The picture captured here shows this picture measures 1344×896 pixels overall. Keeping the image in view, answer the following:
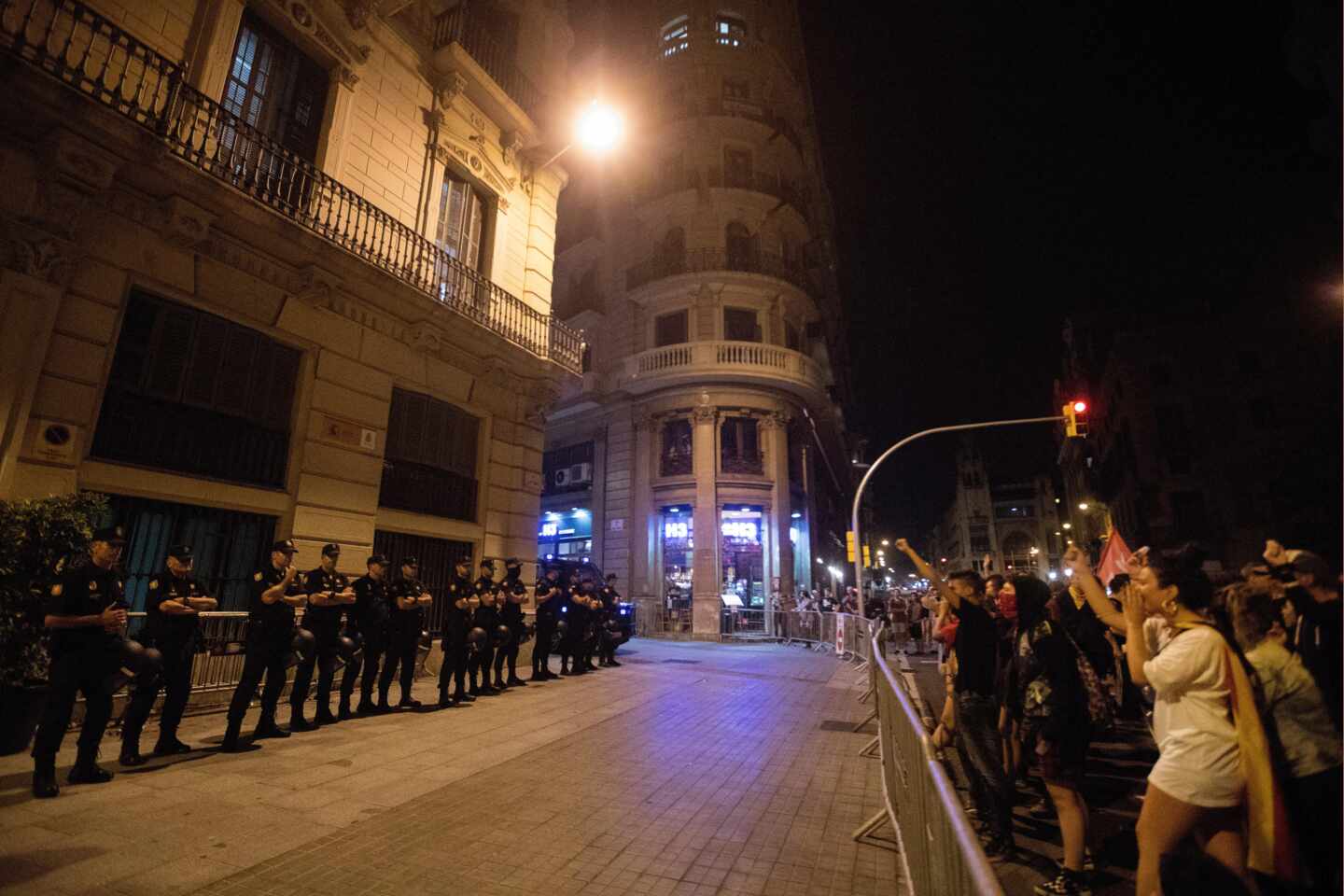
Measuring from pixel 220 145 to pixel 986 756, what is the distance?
37.7 feet

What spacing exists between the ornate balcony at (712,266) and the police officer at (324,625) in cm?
2054

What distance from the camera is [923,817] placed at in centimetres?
271

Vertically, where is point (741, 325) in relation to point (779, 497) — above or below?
above

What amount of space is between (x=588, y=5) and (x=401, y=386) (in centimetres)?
2717

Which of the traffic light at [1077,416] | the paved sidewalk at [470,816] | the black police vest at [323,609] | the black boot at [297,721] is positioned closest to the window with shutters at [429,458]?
the black police vest at [323,609]

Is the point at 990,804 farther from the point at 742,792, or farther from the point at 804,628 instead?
the point at 804,628

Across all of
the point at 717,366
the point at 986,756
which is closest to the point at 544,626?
the point at 986,756

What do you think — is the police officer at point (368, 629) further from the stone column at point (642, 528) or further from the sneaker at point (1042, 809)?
the stone column at point (642, 528)

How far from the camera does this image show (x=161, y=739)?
579 cm

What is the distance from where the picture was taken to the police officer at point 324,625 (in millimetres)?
7059

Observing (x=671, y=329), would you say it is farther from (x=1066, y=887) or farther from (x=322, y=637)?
(x=1066, y=887)

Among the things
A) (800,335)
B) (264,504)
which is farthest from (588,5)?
(264,504)

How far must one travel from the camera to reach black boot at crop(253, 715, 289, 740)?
6.56 metres

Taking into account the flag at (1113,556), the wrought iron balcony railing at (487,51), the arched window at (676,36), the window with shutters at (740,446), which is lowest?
the flag at (1113,556)
